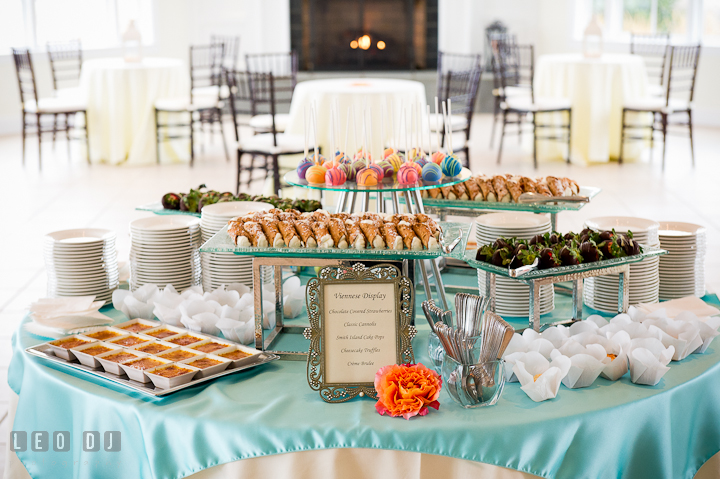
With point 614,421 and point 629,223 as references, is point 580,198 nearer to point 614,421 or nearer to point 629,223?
point 629,223

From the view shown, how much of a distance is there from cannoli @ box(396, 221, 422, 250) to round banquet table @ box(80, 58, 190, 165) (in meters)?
5.66

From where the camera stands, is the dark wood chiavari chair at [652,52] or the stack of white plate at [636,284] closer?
the stack of white plate at [636,284]

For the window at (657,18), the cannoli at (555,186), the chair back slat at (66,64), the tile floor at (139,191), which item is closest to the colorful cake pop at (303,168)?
the cannoli at (555,186)

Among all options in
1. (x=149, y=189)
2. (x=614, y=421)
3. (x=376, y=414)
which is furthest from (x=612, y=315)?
(x=149, y=189)

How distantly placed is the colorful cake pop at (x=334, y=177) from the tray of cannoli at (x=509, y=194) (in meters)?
0.47

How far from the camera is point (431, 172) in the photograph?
2.02m

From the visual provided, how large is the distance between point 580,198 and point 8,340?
238cm

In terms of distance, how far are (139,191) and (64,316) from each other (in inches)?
161

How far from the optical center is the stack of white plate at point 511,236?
1.98 m

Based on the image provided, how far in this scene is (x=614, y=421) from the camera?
4.71 ft

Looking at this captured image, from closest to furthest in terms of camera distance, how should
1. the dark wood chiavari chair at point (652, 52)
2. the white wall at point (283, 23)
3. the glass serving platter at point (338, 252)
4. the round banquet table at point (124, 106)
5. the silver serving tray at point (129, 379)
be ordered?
the silver serving tray at point (129, 379) → the glass serving platter at point (338, 252) → the round banquet table at point (124, 106) → the dark wood chiavari chair at point (652, 52) → the white wall at point (283, 23)

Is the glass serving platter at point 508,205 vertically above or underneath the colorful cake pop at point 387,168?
underneath

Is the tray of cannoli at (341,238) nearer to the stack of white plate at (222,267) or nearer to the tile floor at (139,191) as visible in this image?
the stack of white plate at (222,267)

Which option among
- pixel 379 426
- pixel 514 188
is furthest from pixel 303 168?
pixel 379 426
